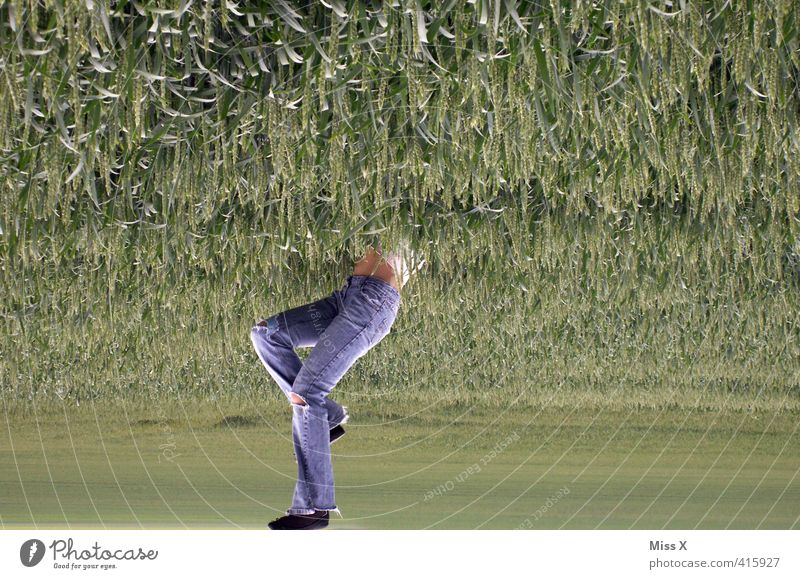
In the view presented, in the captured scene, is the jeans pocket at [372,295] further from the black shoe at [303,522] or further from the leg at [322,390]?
the black shoe at [303,522]

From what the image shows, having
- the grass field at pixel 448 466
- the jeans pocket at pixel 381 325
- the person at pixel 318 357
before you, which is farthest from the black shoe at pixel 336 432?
the grass field at pixel 448 466

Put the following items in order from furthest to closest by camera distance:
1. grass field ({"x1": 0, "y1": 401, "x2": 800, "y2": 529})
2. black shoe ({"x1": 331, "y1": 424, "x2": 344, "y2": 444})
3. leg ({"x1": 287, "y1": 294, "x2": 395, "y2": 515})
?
grass field ({"x1": 0, "y1": 401, "x2": 800, "y2": 529})
black shoe ({"x1": 331, "y1": 424, "x2": 344, "y2": 444})
leg ({"x1": 287, "y1": 294, "x2": 395, "y2": 515})

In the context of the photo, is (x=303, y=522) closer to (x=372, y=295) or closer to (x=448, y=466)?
(x=372, y=295)

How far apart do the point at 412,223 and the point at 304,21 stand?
1.67 ft

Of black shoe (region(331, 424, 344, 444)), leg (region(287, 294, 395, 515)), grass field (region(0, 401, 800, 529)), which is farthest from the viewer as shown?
grass field (region(0, 401, 800, 529))

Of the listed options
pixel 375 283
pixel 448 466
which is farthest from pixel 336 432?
pixel 448 466

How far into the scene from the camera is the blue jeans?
1068 millimetres

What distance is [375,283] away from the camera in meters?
1.14

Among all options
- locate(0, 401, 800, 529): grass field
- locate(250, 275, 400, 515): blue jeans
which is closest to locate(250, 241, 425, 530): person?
locate(250, 275, 400, 515): blue jeans

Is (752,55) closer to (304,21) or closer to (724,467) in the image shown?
(304,21)

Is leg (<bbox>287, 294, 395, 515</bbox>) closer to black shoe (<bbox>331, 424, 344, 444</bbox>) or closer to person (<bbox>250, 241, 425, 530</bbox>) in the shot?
person (<bbox>250, 241, 425, 530</bbox>)

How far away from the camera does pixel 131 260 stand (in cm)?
166

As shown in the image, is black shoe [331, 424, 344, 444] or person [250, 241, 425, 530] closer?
person [250, 241, 425, 530]
